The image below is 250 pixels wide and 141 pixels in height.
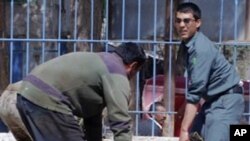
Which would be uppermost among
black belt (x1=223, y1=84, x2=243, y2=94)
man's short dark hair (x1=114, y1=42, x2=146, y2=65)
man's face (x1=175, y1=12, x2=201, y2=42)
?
man's face (x1=175, y1=12, x2=201, y2=42)

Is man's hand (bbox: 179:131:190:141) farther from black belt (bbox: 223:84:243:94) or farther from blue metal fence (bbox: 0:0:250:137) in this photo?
blue metal fence (bbox: 0:0:250:137)

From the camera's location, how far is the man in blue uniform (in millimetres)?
5598

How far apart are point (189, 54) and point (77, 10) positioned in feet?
9.34

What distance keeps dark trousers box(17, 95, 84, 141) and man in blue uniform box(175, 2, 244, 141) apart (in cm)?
96

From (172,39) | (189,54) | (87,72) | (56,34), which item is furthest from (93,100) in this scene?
(56,34)

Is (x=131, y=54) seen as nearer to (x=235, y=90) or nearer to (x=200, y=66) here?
(x=200, y=66)

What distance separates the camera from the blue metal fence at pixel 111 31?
26.0ft

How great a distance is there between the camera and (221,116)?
5695 millimetres

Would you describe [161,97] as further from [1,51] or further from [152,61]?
[1,51]

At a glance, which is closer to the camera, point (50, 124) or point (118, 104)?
point (118, 104)

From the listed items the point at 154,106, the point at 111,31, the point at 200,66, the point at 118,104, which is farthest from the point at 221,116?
the point at 111,31

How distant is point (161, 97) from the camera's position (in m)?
8.29

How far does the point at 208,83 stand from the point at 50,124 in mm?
1290

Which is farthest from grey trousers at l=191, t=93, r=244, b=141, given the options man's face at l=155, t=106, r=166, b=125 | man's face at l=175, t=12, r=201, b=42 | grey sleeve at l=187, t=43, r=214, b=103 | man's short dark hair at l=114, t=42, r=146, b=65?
man's face at l=155, t=106, r=166, b=125
